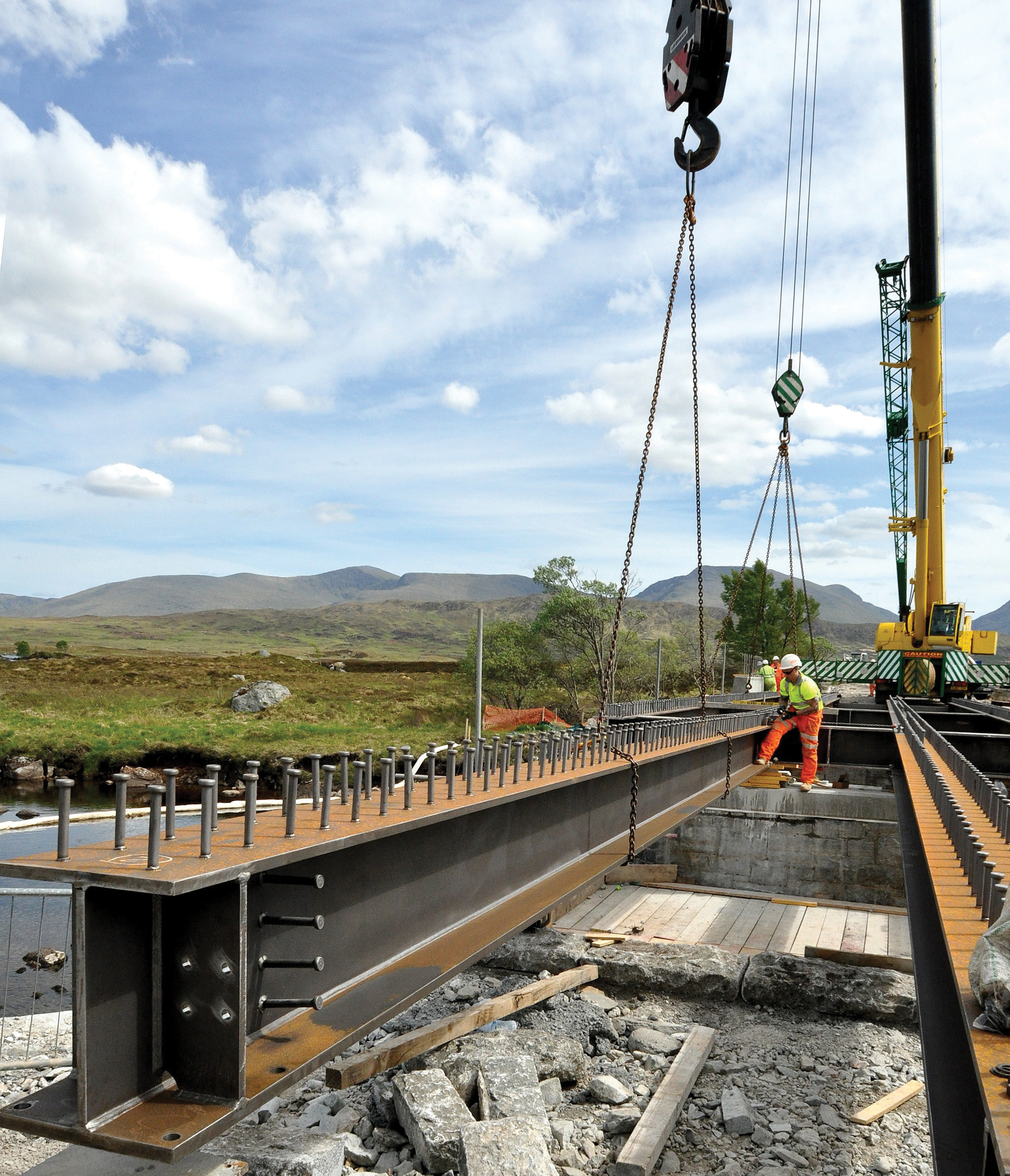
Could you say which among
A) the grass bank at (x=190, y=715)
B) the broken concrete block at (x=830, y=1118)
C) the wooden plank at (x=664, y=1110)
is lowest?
the grass bank at (x=190, y=715)

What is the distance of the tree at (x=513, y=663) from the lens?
51.9 m

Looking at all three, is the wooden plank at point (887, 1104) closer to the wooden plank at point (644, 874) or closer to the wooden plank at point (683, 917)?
the wooden plank at point (683, 917)

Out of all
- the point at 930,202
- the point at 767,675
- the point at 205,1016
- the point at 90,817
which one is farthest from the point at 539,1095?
the point at 930,202

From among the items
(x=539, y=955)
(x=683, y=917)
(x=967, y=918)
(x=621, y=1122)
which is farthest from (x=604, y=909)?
(x=967, y=918)

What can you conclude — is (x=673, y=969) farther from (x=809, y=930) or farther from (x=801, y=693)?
(x=801, y=693)

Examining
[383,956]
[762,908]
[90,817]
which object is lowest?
[762,908]

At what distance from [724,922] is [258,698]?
51.1 m

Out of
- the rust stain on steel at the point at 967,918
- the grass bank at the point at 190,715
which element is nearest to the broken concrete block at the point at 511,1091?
the rust stain on steel at the point at 967,918

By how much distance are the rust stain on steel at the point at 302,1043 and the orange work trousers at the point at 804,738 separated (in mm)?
8569

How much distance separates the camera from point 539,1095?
731cm

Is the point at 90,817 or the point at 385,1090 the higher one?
the point at 90,817

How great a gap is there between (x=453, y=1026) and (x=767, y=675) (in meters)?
10.0

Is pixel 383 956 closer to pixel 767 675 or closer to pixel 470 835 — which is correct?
pixel 470 835

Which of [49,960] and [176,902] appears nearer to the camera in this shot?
[176,902]
